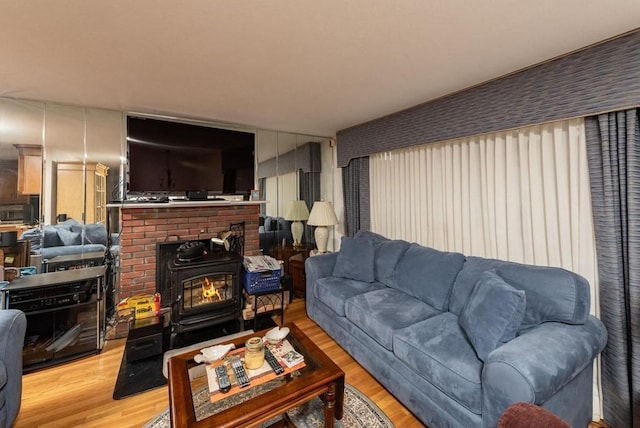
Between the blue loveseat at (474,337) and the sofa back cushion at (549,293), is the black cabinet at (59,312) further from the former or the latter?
the sofa back cushion at (549,293)

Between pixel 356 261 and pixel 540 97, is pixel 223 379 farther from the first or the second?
pixel 540 97

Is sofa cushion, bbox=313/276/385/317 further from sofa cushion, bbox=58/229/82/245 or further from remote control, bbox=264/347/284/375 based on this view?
sofa cushion, bbox=58/229/82/245

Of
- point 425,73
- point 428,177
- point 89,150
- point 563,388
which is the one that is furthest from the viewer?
point 428,177

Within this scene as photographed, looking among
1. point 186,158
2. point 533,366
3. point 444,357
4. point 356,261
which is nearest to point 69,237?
point 186,158

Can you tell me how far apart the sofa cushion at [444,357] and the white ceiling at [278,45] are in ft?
6.03

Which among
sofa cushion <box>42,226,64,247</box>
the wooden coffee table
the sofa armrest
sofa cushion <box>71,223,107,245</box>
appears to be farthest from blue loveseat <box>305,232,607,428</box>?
sofa cushion <box>42,226,64,247</box>

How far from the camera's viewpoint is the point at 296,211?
383cm

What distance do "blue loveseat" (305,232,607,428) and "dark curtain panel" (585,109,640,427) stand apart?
0.46 ft

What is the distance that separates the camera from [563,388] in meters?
1.35

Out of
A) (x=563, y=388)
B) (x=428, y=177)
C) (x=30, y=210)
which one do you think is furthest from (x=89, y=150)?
(x=563, y=388)

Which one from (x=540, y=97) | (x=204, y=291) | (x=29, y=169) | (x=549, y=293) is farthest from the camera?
(x=204, y=291)

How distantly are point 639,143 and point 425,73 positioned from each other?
1324 mm

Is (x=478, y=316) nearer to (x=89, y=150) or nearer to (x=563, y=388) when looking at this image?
(x=563, y=388)

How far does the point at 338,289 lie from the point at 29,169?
3055 millimetres
